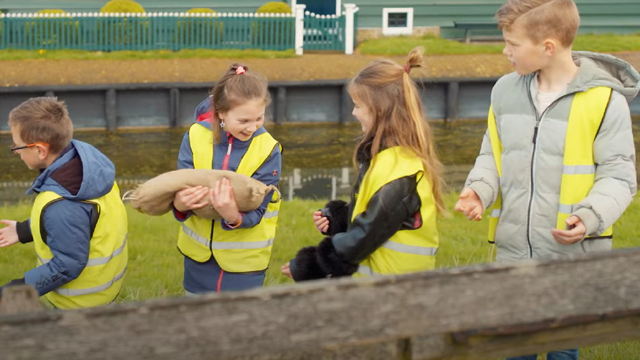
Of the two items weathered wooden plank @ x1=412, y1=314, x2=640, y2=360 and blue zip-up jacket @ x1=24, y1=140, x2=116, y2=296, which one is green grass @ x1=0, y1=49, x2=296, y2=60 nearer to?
blue zip-up jacket @ x1=24, y1=140, x2=116, y2=296

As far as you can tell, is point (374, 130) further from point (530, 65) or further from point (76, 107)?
point (76, 107)

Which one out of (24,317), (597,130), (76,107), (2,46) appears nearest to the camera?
(24,317)

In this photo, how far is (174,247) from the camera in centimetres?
686

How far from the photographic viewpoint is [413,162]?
3.56 metres

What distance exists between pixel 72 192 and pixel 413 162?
4.78 feet

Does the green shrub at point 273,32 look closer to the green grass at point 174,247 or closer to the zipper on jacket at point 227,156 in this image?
the green grass at point 174,247

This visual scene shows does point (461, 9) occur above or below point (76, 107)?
above

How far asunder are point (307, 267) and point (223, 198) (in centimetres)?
47

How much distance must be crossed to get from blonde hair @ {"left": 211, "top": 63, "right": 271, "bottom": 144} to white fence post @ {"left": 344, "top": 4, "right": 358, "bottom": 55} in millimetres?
15956

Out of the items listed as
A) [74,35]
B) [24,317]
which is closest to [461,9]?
[74,35]

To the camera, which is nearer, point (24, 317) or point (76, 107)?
point (24, 317)

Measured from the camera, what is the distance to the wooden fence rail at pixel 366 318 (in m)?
2.08

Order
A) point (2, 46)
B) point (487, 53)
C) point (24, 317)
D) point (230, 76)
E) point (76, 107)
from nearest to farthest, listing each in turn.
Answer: point (24, 317) → point (230, 76) → point (76, 107) → point (2, 46) → point (487, 53)

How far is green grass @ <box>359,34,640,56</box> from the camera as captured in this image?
64.0ft
